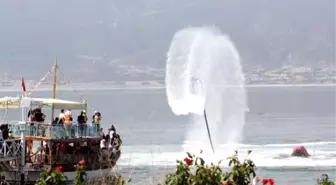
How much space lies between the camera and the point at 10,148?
3353 centimetres

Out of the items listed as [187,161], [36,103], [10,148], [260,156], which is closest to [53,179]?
[187,161]

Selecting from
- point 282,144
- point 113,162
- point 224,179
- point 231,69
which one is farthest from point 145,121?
point 224,179

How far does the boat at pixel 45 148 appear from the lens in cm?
3409

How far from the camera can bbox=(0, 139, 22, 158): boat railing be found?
3306 cm

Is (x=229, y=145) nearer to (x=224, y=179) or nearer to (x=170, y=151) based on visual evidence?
(x=170, y=151)

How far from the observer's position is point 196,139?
67375mm

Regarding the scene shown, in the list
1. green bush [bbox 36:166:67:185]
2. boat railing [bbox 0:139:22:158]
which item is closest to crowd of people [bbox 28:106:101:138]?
boat railing [bbox 0:139:22:158]

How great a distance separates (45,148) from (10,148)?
219 cm

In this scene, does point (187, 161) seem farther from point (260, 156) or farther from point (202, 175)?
point (260, 156)

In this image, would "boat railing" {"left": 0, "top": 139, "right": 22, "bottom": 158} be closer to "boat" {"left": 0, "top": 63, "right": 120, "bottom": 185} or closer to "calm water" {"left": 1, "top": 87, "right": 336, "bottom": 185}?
"boat" {"left": 0, "top": 63, "right": 120, "bottom": 185}

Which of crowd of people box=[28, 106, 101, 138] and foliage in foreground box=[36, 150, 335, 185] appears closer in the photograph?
foliage in foreground box=[36, 150, 335, 185]

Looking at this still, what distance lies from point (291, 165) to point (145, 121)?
53.0m

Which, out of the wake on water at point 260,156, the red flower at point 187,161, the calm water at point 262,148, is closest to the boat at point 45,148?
the calm water at point 262,148

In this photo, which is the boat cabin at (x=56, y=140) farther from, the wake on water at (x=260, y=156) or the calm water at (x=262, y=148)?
the wake on water at (x=260, y=156)
